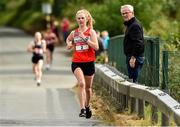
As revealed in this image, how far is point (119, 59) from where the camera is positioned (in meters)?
18.2

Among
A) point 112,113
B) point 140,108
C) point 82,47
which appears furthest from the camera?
point 112,113

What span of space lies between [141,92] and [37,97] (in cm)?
755

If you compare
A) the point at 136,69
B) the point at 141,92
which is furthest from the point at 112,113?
the point at 141,92

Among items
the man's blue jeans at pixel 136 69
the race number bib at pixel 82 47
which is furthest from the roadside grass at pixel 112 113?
the race number bib at pixel 82 47

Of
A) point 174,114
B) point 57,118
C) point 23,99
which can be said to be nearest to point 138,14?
point 23,99

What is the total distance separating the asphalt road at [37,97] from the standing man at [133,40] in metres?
1.31

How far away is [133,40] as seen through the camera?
14.0 m

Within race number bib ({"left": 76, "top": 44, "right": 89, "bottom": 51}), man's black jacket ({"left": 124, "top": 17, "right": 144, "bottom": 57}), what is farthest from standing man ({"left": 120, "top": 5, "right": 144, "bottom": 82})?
race number bib ({"left": 76, "top": 44, "right": 89, "bottom": 51})

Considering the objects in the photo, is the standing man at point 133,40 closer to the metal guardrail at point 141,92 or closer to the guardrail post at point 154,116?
the metal guardrail at point 141,92

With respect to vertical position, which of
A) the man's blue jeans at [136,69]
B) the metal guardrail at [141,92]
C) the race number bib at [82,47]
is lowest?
the metal guardrail at [141,92]

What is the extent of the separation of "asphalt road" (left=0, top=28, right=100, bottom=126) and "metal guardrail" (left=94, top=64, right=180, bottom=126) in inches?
31.9

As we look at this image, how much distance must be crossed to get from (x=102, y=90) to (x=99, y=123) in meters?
4.77

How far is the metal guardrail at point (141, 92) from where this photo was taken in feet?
34.7

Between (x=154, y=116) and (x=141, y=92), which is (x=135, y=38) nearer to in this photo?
(x=141, y=92)
